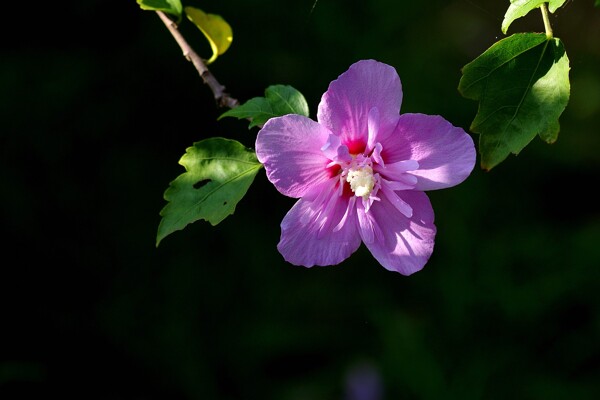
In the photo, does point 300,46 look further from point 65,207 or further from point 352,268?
point 65,207

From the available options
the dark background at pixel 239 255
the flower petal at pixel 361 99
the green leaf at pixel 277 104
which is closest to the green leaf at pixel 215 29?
the green leaf at pixel 277 104

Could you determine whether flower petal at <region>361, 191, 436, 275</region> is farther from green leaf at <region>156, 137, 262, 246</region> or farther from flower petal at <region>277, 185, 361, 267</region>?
green leaf at <region>156, 137, 262, 246</region>

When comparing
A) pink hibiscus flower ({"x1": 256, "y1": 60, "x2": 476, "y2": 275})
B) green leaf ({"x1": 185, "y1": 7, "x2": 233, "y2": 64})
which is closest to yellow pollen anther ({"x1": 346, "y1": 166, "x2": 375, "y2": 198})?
pink hibiscus flower ({"x1": 256, "y1": 60, "x2": 476, "y2": 275})

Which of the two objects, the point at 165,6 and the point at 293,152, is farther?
the point at 165,6

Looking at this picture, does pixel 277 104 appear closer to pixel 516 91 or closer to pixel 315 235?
pixel 315 235

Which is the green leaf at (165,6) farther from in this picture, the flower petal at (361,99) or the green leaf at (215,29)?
the flower petal at (361,99)

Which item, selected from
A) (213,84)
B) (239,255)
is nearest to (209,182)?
(213,84)
